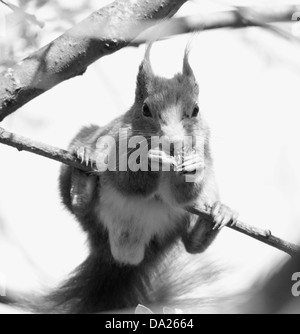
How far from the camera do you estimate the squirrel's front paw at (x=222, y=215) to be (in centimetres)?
260

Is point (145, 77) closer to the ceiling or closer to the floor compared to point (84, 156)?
closer to the ceiling

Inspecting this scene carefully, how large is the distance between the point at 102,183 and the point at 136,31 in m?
0.96

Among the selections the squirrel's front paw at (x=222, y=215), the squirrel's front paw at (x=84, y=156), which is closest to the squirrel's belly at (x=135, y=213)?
the squirrel's front paw at (x=222, y=215)

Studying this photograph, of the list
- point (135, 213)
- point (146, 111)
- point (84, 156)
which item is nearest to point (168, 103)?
point (146, 111)

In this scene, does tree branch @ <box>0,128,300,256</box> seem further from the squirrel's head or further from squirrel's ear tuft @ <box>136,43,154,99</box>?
squirrel's ear tuft @ <box>136,43,154,99</box>

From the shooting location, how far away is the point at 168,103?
2.67 metres

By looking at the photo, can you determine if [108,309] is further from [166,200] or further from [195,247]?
[166,200]

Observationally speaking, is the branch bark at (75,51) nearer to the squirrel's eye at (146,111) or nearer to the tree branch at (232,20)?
the tree branch at (232,20)

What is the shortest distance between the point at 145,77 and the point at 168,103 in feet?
0.91

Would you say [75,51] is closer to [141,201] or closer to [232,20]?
[232,20]

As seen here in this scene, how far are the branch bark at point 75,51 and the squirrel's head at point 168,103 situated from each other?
0.55m

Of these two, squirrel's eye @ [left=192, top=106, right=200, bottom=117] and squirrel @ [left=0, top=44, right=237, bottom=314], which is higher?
squirrel's eye @ [left=192, top=106, right=200, bottom=117]

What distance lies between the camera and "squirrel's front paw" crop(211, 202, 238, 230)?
260cm

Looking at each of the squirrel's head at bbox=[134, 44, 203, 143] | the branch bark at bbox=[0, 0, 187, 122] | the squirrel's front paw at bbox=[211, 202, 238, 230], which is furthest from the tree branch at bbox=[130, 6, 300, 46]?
the squirrel's front paw at bbox=[211, 202, 238, 230]
